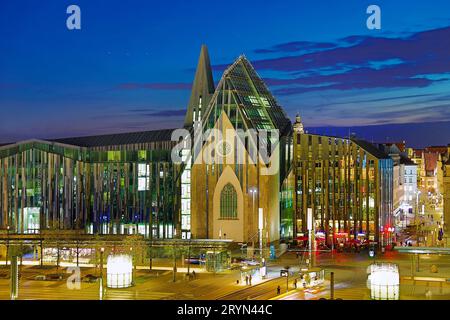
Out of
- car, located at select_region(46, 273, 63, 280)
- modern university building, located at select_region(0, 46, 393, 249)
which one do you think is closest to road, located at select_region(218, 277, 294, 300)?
car, located at select_region(46, 273, 63, 280)

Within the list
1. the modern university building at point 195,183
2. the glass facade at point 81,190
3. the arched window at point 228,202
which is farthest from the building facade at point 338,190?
the glass facade at point 81,190

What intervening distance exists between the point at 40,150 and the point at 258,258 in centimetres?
2574

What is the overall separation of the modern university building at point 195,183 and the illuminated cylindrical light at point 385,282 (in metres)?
37.2

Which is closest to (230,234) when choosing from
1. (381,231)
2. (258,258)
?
(258,258)

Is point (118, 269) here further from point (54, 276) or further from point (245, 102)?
point (245, 102)

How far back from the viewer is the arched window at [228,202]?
6100 centimetres

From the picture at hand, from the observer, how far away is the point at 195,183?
61.9 meters

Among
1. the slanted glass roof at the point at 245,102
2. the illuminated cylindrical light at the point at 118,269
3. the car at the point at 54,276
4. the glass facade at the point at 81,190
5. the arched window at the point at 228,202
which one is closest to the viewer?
the illuminated cylindrical light at the point at 118,269

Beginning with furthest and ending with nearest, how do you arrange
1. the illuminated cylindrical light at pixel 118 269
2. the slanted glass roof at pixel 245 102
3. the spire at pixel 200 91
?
the spire at pixel 200 91 < the slanted glass roof at pixel 245 102 < the illuminated cylindrical light at pixel 118 269

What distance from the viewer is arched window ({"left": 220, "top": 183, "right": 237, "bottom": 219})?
61.0 m

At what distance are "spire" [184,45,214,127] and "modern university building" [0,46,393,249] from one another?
679 centimetres

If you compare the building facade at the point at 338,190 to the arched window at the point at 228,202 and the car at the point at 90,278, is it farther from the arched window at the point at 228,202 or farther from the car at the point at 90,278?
the car at the point at 90,278

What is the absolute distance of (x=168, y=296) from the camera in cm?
3697
